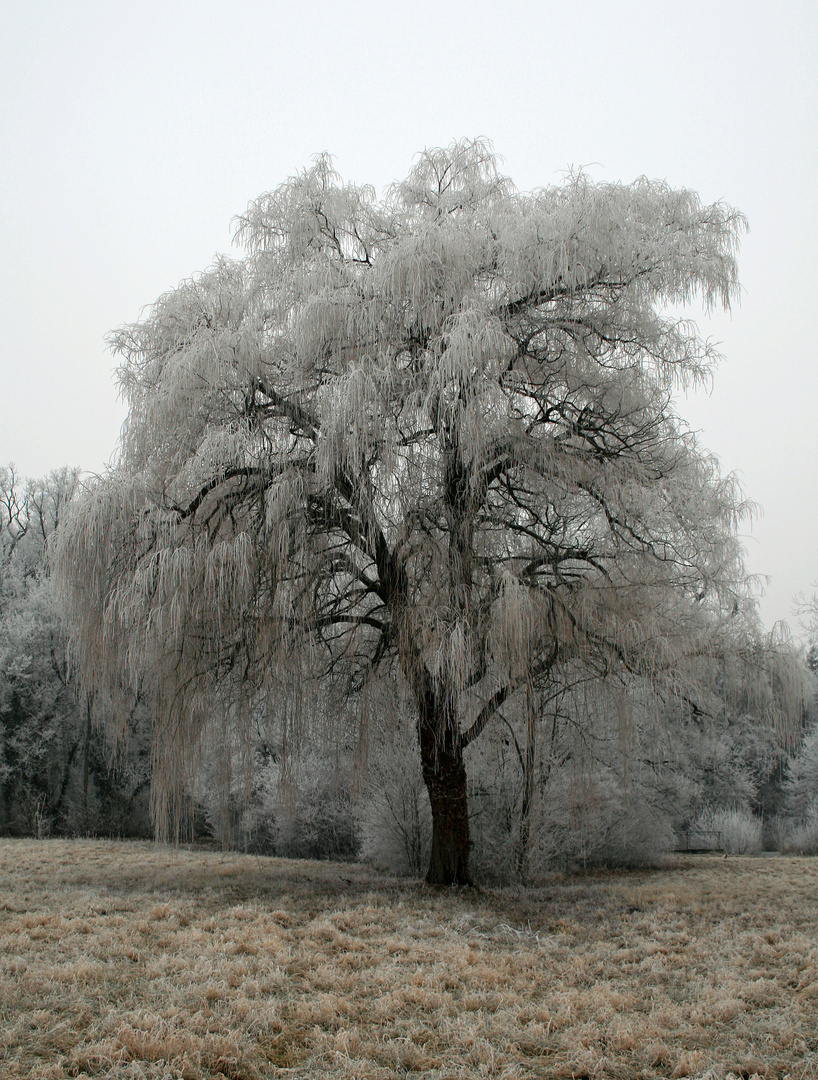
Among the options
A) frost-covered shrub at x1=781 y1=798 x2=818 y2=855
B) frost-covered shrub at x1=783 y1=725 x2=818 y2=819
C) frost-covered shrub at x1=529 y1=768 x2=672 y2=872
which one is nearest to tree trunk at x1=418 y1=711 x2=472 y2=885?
frost-covered shrub at x1=529 y1=768 x2=672 y2=872

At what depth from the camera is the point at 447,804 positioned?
7777mm

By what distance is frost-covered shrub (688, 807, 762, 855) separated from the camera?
53.0 feet

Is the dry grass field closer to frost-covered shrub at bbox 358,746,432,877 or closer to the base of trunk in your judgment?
the base of trunk

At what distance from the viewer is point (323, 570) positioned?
6.95 metres

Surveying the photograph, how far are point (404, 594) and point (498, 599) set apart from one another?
0.92 m

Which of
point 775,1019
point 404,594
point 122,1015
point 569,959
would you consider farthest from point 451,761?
point 122,1015

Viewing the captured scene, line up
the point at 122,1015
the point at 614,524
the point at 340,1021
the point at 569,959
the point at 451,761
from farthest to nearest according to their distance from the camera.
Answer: the point at 451,761 < the point at 614,524 < the point at 569,959 < the point at 340,1021 < the point at 122,1015

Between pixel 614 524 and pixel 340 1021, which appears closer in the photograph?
pixel 340 1021

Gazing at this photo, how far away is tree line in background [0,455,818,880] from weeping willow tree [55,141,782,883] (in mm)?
702

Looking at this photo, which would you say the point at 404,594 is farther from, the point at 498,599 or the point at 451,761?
the point at 451,761

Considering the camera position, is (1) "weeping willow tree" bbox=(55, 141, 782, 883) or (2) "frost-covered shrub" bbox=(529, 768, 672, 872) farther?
(2) "frost-covered shrub" bbox=(529, 768, 672, 872)

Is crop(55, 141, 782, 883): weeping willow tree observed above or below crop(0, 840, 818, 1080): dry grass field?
above

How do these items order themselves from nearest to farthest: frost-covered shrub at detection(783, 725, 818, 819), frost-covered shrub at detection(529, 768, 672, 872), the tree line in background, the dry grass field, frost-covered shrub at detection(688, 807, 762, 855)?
1. the dry grass field
2. the tree line in background
3. frost-covered shrub at detection(529, 768, 672, 872)
4. frost-covered shrub at detection(688, 807, 762, 855)
5. frost-covered shrub at detection(783, 725, 818, 819)

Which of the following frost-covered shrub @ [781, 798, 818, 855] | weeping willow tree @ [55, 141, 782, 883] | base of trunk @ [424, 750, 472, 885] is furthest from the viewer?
frost-covered shrub @ [781, 798, 818, 855]
